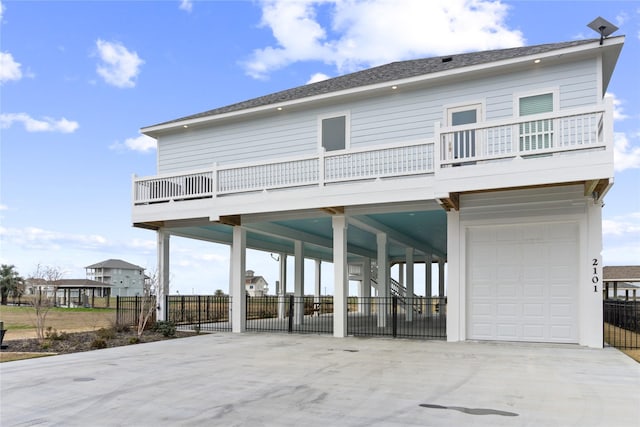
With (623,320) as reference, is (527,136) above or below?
above

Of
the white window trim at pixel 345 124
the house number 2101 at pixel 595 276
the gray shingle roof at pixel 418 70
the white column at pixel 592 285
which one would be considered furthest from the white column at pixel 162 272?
the house number 2101 at pixel 595 276

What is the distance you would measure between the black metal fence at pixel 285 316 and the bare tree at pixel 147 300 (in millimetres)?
3361

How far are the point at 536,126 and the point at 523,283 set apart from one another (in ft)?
12.4

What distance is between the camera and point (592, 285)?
36.6ft

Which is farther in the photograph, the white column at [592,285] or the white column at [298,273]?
the white column at [298,273]

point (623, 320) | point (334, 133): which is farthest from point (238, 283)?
point (623, 320)

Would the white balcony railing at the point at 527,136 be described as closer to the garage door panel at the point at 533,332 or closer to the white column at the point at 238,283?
the garage door panel at the point at 533,332

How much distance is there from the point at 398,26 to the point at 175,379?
43.1 feet

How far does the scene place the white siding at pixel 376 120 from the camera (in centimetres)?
1227

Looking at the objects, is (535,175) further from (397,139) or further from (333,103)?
(333,103)

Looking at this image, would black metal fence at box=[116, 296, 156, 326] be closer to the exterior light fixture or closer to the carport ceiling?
the carport ceiling

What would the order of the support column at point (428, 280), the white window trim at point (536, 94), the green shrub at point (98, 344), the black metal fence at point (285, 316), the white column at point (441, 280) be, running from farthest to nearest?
the white column at point (441, 280), the support column at point (428, 280), the black metal fence at point (285, 316), the white window trim at point (536, 94), the green shrub at point (98, 344)

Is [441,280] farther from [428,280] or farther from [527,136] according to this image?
[527,136]

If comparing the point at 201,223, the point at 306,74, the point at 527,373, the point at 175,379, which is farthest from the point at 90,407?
the point at 306,74
